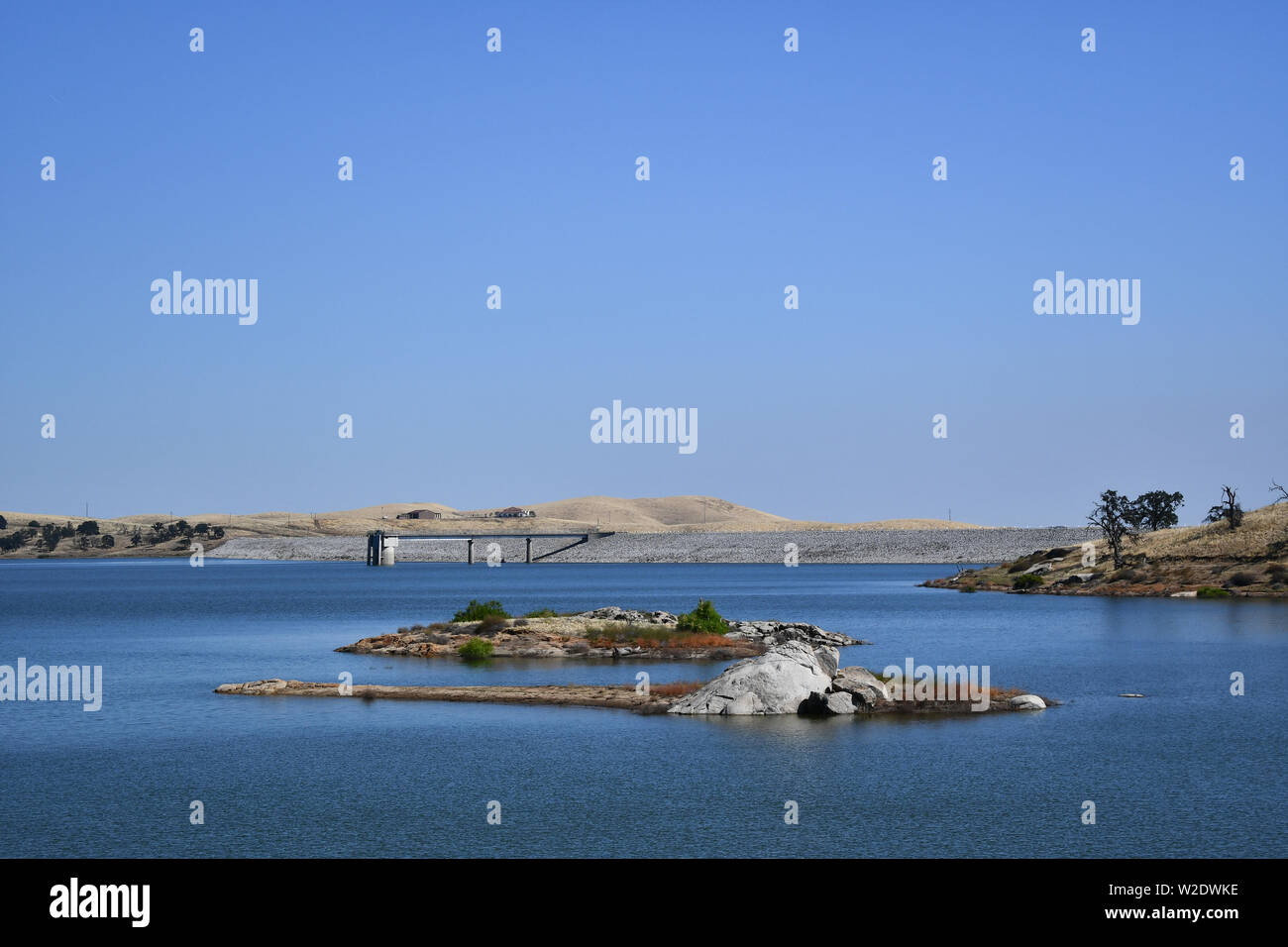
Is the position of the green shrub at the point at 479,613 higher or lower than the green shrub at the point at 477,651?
higher

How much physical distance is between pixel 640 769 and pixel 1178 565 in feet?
309

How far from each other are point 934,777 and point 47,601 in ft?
369

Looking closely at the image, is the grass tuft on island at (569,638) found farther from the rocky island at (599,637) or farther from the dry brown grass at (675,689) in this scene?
the dry brown grass at (675,689)

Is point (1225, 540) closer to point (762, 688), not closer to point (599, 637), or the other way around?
point (599, 637)

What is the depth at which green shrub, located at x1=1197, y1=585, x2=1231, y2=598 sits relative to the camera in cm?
9800

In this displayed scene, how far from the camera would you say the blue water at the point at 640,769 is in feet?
78.7

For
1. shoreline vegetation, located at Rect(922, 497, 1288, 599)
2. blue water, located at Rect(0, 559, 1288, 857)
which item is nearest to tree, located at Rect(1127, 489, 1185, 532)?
shoreline vegetation, located at Rect(922, 497, 1288, 599)

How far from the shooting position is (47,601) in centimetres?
12081

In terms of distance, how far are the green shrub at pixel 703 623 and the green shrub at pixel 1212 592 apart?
51367 millimetres

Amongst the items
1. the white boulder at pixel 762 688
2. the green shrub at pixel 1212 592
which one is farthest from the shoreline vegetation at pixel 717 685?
the green shrub at pixel 1212 592

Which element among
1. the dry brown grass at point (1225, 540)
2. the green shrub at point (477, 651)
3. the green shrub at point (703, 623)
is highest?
the dry brown grass at point (1225, 540)

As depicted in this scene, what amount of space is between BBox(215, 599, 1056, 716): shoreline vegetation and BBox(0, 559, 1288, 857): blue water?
1.30 m
